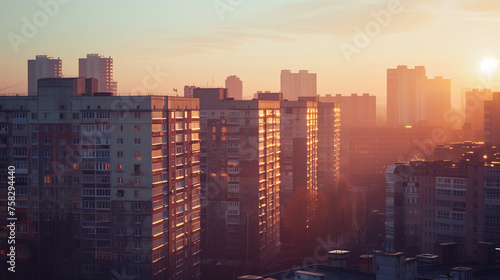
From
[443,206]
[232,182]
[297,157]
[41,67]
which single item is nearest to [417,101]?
[297,157]

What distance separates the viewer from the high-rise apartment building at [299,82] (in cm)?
10256

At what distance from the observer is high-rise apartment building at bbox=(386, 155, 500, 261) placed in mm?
36031

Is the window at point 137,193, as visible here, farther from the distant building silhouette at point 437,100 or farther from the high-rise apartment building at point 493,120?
the distant building silhouette at point 437,100

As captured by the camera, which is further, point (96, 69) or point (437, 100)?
point (437, 100)

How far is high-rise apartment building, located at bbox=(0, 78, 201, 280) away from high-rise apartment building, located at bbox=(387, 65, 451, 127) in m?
111

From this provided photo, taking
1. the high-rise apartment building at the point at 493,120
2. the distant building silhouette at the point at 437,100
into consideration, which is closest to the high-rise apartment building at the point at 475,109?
the distant building silhouette at the point at 437,100

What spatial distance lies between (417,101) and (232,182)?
354 feet

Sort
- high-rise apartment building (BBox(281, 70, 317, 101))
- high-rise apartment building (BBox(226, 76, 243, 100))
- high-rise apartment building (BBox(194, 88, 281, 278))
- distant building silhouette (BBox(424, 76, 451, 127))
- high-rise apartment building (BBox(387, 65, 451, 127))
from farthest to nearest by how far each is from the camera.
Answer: distant building silhouette (BBox(424, 76, 451, 127)) → high-rise apartment building (BBox(387, 65, 451, 127)) → high-rise apartment building (BBox(281, 70, 317, 101)) → high-rise apartment building (BBox(226, 76, 243, 100)) → high-rise apartment building (BBox(194, 88, 281, 278))

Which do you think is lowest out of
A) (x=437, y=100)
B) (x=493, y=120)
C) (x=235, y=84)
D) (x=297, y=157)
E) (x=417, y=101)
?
(x=297, y=157)

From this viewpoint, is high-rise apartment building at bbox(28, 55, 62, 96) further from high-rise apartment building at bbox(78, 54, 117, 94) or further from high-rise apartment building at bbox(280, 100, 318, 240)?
high-rise apartment building at bbox(280, 100, 318, 240)

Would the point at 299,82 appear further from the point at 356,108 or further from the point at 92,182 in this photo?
the point at 92,182

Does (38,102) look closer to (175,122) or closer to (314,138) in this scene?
(175,122)

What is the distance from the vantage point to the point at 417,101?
141m

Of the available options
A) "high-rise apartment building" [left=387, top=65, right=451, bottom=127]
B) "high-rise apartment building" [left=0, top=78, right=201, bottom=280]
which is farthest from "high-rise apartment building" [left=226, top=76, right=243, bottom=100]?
"high-rise apartment building" [left=0, top=78, right=201, bottom=280]
